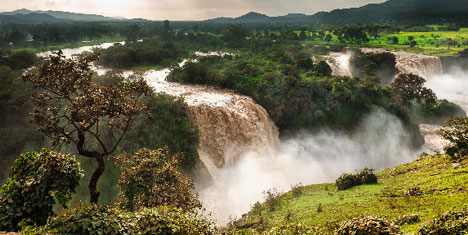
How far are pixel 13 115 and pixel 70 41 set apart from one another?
4763 cm

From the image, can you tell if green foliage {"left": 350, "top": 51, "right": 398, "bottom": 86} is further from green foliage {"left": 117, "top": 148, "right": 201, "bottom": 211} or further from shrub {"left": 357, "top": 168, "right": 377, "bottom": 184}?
green foliage {"left": 117, "top": 148, "right": 201, "bottom": 211}

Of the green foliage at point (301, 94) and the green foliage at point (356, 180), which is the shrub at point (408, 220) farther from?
the green foliage at point (301, 94)

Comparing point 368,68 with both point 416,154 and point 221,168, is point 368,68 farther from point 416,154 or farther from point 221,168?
point 221,168

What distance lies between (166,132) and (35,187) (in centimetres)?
1246

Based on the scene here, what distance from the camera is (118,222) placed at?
19.4 feet

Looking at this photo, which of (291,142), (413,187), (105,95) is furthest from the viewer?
(291,142)

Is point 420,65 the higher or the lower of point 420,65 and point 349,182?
the higher

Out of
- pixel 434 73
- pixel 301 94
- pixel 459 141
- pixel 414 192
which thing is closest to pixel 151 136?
pixel 414 192

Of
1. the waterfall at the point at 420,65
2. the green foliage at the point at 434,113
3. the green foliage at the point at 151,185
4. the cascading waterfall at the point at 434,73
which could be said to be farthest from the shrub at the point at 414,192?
the waterfall at the point at 420,65

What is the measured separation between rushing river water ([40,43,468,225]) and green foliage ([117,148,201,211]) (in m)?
7.54

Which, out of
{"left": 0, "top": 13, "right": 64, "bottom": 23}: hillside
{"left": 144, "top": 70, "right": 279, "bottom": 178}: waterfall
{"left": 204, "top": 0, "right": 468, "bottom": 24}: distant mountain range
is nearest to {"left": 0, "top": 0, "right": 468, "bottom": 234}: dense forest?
{"left": 144, "top": 70, "right": 279, "bottom": 178}: waterfall

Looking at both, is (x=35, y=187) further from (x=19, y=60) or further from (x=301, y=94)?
(x=19, y=60)

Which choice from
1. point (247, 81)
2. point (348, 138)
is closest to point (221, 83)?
point (247, 81)

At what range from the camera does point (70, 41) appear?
60.7 metres
